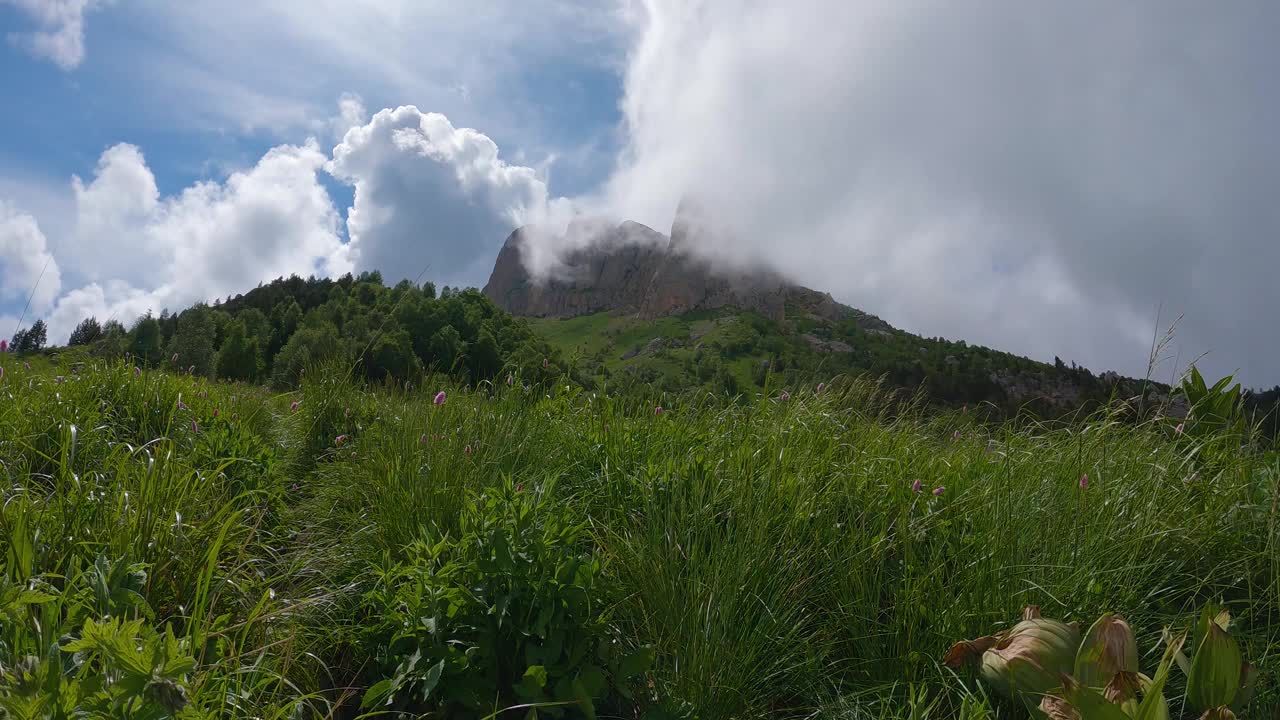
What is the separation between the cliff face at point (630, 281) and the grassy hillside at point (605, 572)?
116m

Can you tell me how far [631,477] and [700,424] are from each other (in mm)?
1472

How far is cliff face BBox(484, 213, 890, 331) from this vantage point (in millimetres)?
139000

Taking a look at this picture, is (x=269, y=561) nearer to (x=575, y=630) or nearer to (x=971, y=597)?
(x=575, y=630)

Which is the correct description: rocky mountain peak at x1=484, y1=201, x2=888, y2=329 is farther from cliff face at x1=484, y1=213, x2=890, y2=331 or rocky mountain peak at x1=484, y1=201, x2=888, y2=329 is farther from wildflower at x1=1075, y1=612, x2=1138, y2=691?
wildflower at x1=1075, y1=612, x2=1138, y2=691

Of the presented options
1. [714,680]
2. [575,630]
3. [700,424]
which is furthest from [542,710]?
[700,424]

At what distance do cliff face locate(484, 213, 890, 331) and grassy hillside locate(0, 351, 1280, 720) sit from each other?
116 metres

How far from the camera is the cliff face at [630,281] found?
139 meters

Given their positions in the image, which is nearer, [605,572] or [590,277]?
[605,572]

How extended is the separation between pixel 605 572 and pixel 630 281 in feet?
557

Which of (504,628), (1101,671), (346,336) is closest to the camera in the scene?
(1101,671)

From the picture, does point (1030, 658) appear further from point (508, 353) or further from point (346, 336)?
point (346, 336)

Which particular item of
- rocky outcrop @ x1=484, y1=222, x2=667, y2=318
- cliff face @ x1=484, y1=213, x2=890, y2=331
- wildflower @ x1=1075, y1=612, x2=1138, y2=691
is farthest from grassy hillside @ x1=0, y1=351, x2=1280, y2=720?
rocky outcrop @ x1=484, y1=222, x2=667, y2=318

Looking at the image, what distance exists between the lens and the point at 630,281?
17112cm

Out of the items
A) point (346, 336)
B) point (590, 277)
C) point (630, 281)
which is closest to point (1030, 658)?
point (346, 336)
